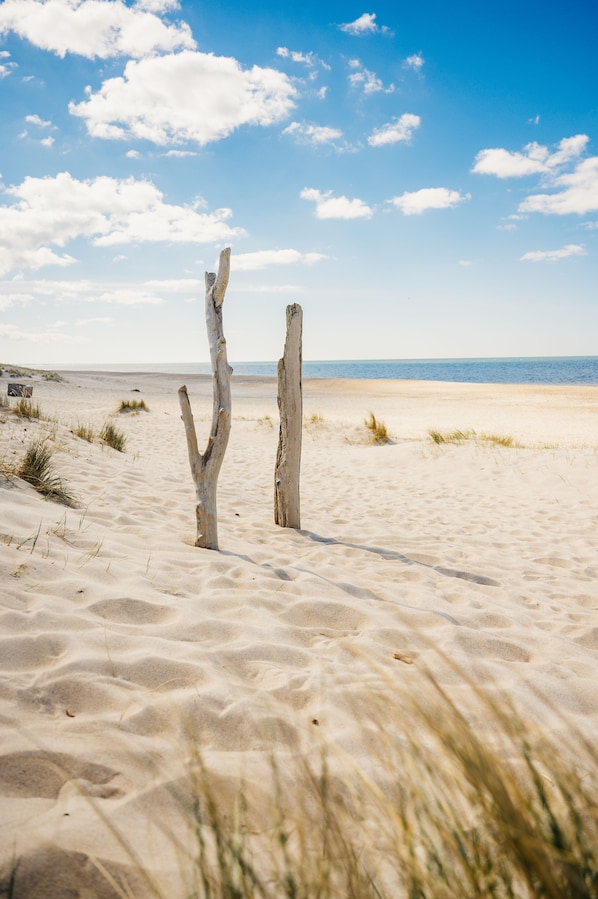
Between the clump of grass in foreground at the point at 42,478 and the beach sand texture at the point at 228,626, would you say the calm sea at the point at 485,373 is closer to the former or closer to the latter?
the beach sand texture at the point at 228,626

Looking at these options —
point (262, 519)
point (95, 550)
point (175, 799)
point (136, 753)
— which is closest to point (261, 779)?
point (175, 799)

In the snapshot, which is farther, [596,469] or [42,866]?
[596,469]

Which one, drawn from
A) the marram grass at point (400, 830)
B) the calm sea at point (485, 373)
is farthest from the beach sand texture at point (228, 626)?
the calm sea at point (485, 373)

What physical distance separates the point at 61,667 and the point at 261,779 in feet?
3.05

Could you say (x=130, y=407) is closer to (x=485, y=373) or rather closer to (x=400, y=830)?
(x=400, y=830)

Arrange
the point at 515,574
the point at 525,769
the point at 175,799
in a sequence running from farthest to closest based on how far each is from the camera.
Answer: the point at 515,574
the point at 525,769
the point at 175,799

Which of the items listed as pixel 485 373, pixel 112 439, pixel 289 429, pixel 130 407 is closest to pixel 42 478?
pixel 289 429

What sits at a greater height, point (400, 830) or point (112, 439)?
point (112, 439)

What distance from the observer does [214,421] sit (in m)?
4.62

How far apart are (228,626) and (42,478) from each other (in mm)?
3269

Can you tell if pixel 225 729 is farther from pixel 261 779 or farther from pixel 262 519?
pixel 262 519

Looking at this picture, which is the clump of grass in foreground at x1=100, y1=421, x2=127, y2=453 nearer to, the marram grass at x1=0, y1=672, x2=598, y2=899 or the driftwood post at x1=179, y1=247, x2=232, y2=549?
the driftwood post at x1=179, y1=247, x2=232, y2=549

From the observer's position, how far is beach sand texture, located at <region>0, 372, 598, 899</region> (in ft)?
5.24

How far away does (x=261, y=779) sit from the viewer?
1724 millimetres
